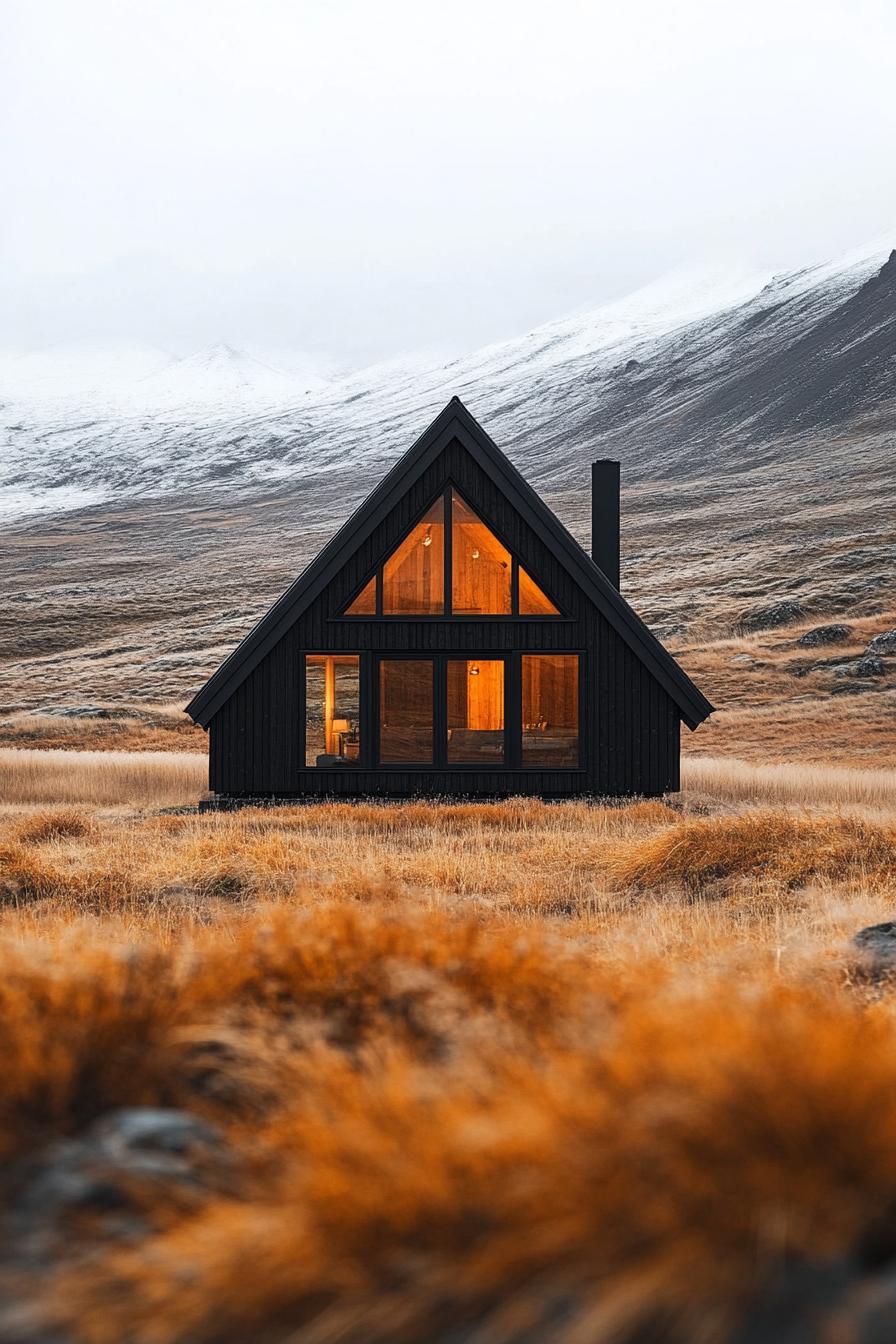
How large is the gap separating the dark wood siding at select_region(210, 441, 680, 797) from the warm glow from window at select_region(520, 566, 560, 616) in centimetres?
18

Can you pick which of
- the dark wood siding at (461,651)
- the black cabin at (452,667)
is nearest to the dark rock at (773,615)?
the dark wood siding at (461,651)

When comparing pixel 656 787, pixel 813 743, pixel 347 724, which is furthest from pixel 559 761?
pixel 813 743

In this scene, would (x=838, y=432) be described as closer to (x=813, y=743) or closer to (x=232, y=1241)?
(x=813, y=743)

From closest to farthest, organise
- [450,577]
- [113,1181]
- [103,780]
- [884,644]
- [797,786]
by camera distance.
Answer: [113,1181] < [450,577] < [797,786] < [103,780] < [884,644]

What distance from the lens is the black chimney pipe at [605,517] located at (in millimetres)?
24141

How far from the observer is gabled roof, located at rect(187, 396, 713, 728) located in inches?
818

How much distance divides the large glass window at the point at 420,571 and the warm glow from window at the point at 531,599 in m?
1.48

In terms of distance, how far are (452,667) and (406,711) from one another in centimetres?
118

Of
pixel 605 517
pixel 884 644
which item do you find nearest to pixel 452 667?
pixel 605 517

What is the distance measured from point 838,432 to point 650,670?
112248 millimetres

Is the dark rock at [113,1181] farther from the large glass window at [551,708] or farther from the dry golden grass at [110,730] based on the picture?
the dry golden grass at [110,730]

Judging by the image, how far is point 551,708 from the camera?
21531 millimetres

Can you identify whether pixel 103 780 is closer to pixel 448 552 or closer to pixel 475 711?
pixel 475 711

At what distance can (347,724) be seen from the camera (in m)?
21.4
